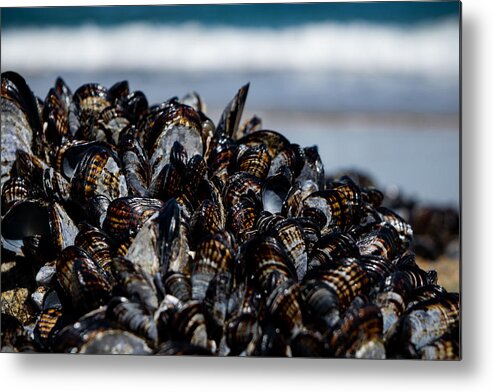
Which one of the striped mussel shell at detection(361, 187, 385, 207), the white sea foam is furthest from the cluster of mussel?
the white sea foam

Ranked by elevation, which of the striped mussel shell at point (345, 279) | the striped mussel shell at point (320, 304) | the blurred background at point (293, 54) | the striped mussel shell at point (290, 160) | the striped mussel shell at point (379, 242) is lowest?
the striped mussel shell at point (320, 304)

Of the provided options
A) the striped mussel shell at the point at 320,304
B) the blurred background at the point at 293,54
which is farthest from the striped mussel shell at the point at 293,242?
the blurred background at the point at 293,54

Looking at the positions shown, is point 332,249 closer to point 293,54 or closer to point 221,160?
point 221,160

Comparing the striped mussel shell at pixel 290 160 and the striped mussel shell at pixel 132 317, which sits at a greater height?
the striped mussel shell at pixel 290 160

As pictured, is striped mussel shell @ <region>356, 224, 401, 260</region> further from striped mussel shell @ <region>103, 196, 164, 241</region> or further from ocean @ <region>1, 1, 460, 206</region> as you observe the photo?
striped mussel shell @ <region>103, 196, 164, 241</region>

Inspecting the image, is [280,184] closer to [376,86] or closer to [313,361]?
[313,361]

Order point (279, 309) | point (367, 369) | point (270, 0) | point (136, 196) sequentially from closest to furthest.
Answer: point (279, 309) < point (136, 196) < point (367, 369) < point (270, 0)

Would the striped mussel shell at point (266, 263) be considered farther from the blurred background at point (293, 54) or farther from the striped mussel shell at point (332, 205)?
the blurred background at point (293, 54)

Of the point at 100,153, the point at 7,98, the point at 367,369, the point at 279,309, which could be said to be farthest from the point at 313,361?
the point at 7,98
